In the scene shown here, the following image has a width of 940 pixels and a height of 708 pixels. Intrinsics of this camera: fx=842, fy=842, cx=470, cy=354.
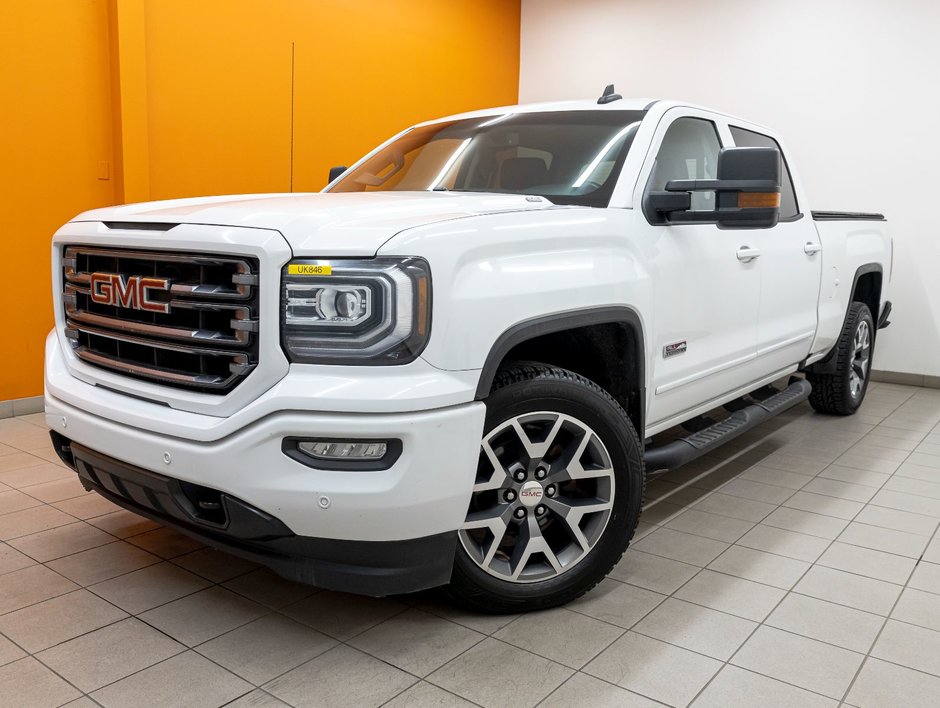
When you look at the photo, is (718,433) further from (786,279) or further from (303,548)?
(303,548)

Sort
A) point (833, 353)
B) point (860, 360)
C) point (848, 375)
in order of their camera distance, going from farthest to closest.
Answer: point (860, 360), point (848, 375), point (833, 353)

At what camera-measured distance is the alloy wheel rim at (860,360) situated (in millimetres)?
5141

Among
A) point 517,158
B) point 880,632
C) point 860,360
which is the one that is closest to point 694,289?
point 517,158

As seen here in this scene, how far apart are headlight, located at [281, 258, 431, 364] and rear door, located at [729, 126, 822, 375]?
205 centimetres

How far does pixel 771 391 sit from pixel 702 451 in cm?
140

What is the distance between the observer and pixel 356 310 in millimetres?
1993

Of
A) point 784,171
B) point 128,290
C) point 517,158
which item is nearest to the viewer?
point 128,290

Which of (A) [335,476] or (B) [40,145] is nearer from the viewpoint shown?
(A) [335,476]

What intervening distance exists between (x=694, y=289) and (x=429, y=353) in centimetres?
135

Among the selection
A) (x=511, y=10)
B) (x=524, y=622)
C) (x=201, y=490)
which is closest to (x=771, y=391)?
(x=524, y=622)

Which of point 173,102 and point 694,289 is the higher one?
point 173,102

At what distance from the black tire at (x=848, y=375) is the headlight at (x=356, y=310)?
3729mm

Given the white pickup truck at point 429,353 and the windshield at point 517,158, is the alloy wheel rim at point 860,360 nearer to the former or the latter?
the white pickup truck at point 429,353

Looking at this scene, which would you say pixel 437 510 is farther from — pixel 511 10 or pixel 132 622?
pixel 511 10
